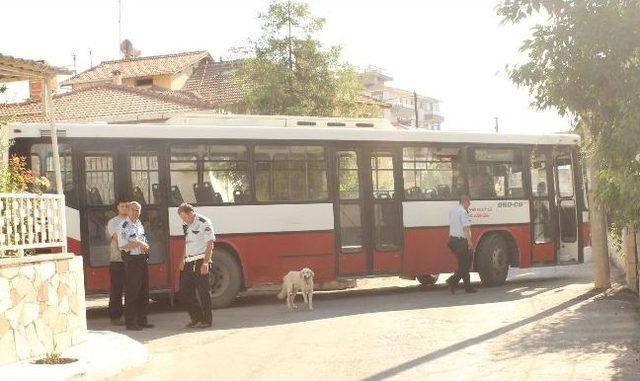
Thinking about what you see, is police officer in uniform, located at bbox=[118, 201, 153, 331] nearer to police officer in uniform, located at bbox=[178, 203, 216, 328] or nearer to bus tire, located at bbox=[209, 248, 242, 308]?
police officer in uniform, located at bbox=[178, 203, 216, 328]

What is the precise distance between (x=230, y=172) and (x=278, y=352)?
572cm

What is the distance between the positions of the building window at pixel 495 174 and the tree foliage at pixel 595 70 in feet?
21.2

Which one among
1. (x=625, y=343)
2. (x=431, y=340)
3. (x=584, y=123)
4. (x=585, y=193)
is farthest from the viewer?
(x=585, y=193)

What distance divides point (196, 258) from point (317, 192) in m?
4.20

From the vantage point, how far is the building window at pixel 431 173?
56.8ft

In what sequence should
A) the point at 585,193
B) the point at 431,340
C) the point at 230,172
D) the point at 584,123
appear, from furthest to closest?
the point at 585,193 < the point at 230,172 < the point at 584,123 < the point at 431,340

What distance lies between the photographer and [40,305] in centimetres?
999

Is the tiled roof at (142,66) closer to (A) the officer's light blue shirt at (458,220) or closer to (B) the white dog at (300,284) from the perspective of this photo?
(A) the officer's light blue shirt at (458,220)

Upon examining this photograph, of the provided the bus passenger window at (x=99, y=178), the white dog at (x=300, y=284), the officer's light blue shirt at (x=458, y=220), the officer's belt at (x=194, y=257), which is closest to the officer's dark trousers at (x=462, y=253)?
the officer's light blue shirt at (x=458, y=220)

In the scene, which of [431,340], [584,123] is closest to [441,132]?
[584,123]

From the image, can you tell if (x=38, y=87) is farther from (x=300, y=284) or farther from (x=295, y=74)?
(x=300, y=284)

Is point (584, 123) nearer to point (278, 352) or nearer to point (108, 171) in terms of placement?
point (278, 352)

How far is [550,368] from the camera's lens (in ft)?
28.6

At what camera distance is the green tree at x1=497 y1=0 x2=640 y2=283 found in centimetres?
1057
